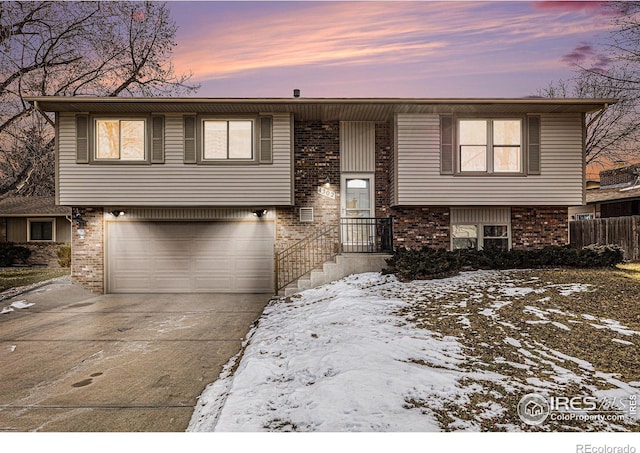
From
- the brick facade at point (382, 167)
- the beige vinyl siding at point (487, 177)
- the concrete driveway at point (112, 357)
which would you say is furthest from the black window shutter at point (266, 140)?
the concrete driveway at point (112, 357)

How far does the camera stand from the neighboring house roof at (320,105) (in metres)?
10.1

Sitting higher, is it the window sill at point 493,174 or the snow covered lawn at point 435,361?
the window sill at point 493,174

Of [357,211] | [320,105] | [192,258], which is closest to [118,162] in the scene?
[192,258]

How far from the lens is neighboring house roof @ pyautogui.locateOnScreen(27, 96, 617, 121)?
10.1 metres

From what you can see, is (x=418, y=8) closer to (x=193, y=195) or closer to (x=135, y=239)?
(x=193, y=195)

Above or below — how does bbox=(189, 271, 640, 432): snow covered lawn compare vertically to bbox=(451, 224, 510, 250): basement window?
below

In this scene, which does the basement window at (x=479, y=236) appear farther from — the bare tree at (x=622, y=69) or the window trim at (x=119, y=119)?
the window trim at (x=119, y=119)

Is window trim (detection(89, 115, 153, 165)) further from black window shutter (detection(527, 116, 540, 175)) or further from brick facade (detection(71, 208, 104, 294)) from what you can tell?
black window shutter (detection(527, 116, 540, 175))

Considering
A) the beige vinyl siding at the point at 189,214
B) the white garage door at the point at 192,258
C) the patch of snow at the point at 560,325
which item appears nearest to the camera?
the patch of snow at the point at 560,325

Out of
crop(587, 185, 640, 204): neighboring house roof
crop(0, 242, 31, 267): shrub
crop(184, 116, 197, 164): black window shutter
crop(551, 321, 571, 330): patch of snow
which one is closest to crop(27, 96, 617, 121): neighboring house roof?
crop(184, 116, 197, 164): black window shutter

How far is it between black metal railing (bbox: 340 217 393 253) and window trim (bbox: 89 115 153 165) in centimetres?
612

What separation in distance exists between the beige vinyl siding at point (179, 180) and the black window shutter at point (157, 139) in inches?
5.1

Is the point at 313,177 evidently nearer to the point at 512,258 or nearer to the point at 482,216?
the point at 482,216
